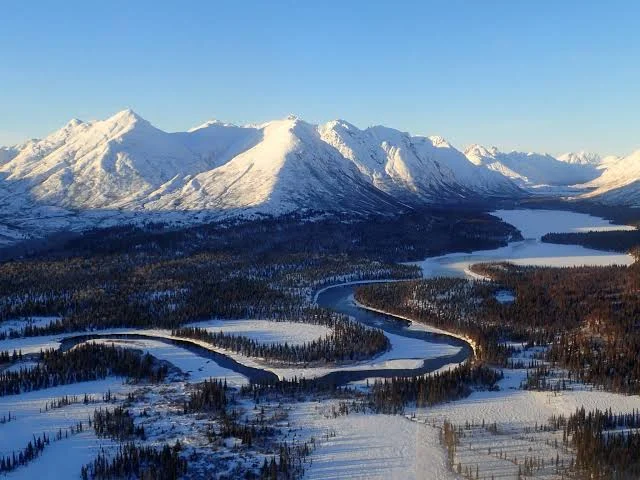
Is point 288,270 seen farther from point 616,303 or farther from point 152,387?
point 152,387

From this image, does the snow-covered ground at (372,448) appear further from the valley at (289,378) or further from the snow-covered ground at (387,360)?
the snow-covered ground at (387,360)

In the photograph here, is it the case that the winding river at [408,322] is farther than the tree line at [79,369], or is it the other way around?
the winding river at [408,322]

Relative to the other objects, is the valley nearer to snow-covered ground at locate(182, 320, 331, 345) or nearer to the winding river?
snow-covered ground at locate(182, 320, 331, 345)

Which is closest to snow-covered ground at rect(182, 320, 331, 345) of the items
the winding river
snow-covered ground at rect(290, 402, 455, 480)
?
the winding river

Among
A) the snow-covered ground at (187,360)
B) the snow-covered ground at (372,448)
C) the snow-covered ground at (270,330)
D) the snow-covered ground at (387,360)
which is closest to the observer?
the snow-covered ground at (372,448)

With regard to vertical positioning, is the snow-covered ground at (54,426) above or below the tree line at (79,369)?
below

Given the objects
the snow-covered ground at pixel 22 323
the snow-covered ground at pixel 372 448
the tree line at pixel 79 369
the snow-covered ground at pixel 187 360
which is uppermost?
the snow-covered ground at pixel 22 323

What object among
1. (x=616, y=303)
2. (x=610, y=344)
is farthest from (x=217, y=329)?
(x=616, y=303)

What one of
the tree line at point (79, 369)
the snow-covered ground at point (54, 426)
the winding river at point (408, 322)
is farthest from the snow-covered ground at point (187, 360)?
the snow-covered ground at point (54, 426)

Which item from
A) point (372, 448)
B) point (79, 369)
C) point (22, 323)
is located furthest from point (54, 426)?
point (22, 323)
